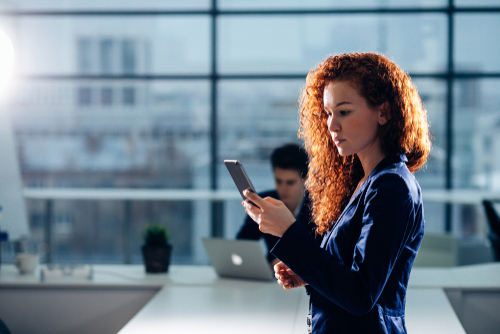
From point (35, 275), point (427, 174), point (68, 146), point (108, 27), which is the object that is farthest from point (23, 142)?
point (427, 174)

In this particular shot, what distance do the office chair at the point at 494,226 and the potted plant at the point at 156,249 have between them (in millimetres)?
2031

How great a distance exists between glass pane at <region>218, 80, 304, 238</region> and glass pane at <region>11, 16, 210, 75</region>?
0.44 metres

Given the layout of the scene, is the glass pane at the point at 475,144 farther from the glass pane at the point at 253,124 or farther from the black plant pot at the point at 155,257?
the black plant pot at the point at 155,257

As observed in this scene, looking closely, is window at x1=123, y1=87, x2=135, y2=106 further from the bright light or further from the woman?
the woman

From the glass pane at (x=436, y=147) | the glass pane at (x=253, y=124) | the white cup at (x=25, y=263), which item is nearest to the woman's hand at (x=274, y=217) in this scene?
the white cup at (x=25, y=263)

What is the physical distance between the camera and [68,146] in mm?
4988

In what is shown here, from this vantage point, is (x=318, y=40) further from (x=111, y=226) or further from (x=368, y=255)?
(x=368, y=255)

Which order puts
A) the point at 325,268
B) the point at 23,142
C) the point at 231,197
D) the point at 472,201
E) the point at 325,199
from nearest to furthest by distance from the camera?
1. the point at 325,268
2. the point at 325,199
3. the point at 472,201
4. the point at 231,197
5. the point at 23,142

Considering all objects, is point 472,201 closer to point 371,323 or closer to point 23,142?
point 371,323

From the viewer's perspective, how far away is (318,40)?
4.59m

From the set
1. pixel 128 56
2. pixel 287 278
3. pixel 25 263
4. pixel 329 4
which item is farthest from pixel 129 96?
pixel 287 278

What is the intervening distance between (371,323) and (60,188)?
15.0ft

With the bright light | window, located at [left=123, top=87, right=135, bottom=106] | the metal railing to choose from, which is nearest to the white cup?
A: the bright light

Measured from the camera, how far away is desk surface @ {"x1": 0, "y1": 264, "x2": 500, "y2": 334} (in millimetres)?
1743
